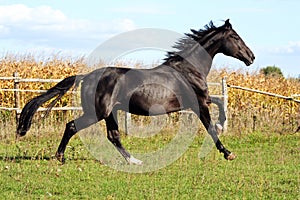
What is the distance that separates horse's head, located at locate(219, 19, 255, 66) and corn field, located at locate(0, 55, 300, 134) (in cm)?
403

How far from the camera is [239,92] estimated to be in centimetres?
1991

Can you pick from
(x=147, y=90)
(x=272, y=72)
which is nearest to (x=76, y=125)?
(x=147, y=90)

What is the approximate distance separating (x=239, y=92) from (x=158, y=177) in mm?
12042

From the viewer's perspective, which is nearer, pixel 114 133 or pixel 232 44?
pixel 114 133

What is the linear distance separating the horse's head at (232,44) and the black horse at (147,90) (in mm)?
21

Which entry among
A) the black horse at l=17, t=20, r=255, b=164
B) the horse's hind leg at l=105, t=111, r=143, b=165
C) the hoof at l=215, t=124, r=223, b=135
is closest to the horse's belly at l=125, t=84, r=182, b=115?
the black horse at l=17, t=20, r=255, b=164

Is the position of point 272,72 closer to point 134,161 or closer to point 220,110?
point 220,110

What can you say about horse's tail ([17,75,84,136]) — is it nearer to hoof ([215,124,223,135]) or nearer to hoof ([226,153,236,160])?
hoof ([226,153,236,160])

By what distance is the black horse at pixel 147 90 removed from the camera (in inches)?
378

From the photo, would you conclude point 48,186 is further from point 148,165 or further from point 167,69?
point 167,69

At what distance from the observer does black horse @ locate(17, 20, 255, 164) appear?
9609 millimetres

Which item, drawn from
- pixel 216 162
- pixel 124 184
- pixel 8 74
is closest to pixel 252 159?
pixel 216 162

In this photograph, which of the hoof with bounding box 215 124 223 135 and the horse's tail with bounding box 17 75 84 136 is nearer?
the horse's tail with bounding box 17 75 84 136

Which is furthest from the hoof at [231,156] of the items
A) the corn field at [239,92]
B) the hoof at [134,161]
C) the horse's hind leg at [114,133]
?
the corn field at [239,92]
